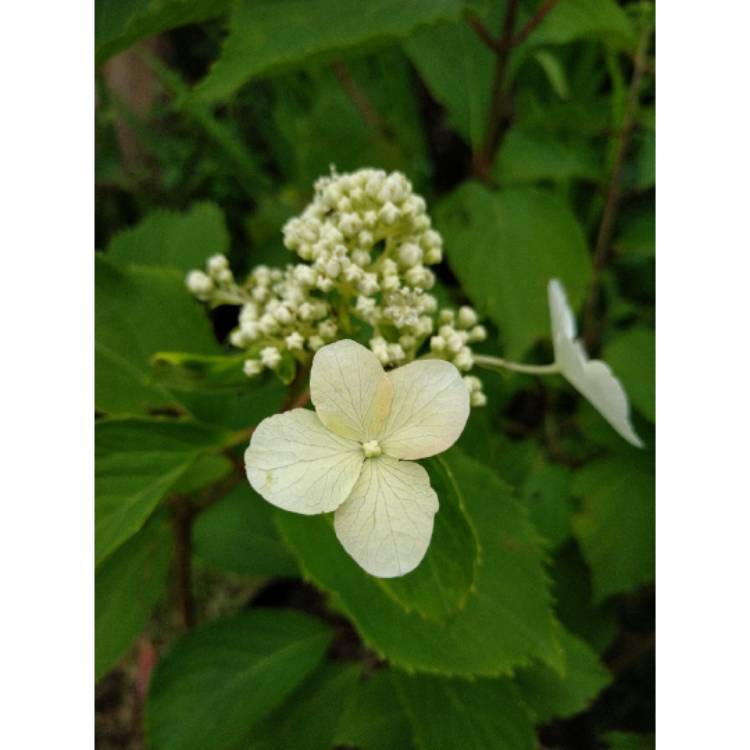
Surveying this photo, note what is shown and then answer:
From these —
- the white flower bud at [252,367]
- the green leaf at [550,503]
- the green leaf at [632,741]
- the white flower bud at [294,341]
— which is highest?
the white flower bud at [294,341]

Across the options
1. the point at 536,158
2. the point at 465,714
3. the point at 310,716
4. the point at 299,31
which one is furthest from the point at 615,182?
the point at 310,716

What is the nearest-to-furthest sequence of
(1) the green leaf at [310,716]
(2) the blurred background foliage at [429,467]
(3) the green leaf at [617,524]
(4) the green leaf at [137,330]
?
(2) the blurred background foliage at [429,467], (4) the green leaf at [137,330], (1) the green leaf at [310,716], (3) the green leaf at [617,524]

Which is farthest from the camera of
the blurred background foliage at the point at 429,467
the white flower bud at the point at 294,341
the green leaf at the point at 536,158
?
the green leaf at the point at 536,158

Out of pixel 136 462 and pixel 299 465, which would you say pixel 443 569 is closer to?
pixel 299 465

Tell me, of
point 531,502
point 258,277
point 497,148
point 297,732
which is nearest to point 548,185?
point 497,148

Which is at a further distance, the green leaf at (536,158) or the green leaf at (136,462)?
the green leaf at (536,158)

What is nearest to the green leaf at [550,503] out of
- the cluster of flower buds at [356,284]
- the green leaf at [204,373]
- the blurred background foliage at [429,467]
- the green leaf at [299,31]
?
the blurred background foliage at [429,467]

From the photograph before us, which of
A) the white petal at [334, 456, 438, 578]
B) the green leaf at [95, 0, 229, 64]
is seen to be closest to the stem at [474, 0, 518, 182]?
the green leaf at [95, 0, 229, 64]

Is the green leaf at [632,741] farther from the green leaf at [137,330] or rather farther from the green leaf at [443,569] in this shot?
the green leaf at [137,330]
